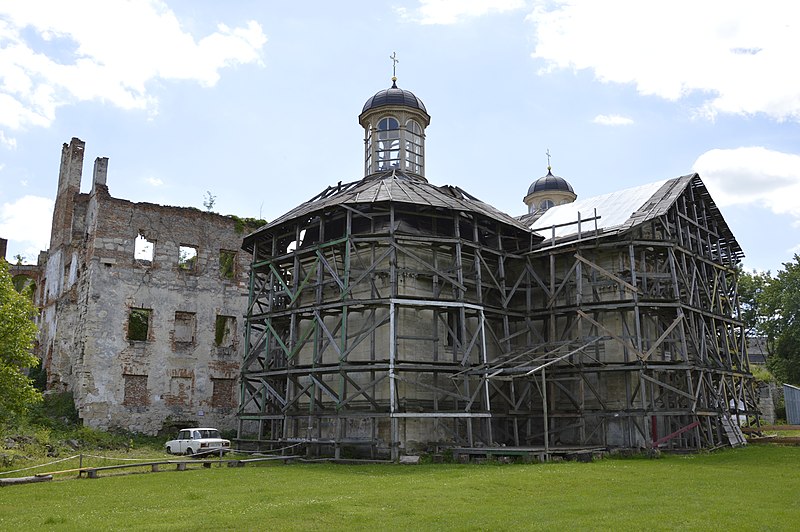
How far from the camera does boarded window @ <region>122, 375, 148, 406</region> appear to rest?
2838 centimetres

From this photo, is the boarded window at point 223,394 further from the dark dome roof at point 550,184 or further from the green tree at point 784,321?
the green tree at point 784,321

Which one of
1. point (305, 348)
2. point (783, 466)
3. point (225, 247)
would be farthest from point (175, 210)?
point (783, 466)

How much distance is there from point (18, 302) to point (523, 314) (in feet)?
50.8

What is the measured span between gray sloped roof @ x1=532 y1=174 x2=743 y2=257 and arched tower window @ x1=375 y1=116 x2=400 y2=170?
6259mm

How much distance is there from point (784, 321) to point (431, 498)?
1469 inches

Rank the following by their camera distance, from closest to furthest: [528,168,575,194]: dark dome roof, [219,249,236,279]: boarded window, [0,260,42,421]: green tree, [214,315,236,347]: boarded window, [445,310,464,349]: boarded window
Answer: [0,260,42,421]: green tree
[445,310,464,349]: boarded window
[214,315,236,347]: boarded window
[219,249,236,279]: boarded window
[528,168,575,194]: dark dome roof

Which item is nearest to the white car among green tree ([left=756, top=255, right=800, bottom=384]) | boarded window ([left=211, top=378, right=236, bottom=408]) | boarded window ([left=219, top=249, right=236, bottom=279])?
boarded window ([left=211, top=378, right=236, bottom=408])

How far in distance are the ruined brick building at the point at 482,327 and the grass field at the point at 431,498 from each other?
396 cm

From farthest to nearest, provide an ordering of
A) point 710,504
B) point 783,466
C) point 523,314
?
1. point 523,314
2. point 783,466
3. point 710,504

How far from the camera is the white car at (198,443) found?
77.9ft

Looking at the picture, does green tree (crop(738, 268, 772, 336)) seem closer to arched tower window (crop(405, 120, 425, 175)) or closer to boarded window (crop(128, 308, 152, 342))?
arched tower window (crop(405, 120, 425, 175))

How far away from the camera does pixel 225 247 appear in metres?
32.3

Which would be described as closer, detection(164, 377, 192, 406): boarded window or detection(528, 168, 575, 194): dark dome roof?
detection(164, 377, 192, 406): boarded window

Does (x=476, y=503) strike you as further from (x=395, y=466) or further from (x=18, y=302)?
(x=18, y=302)
